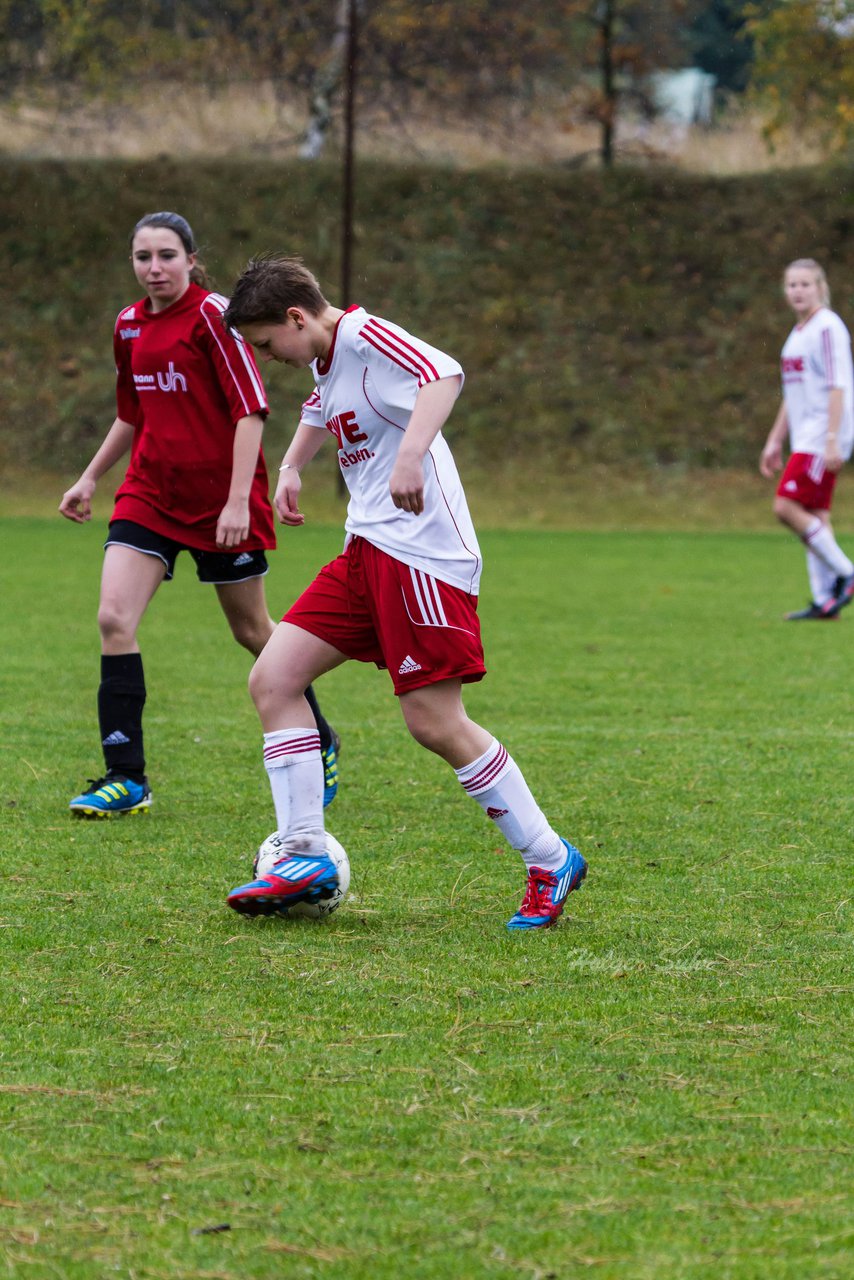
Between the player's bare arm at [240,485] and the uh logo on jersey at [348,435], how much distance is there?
126 centimetres

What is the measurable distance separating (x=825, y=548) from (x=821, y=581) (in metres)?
0.43

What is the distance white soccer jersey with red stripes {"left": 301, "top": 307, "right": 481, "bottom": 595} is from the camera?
4.15m

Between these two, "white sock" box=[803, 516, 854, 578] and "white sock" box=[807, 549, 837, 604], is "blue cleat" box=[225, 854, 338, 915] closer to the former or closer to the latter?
"white sock" box=[803, 516, 854, 578]

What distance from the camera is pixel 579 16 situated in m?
33.2

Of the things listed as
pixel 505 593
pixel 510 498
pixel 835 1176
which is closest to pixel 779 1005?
pixel 835 1176

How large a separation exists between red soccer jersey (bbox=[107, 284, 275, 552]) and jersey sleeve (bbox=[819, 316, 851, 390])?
23.8 feet

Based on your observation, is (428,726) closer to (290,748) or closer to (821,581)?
(290,748)

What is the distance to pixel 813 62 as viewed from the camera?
28641 mm

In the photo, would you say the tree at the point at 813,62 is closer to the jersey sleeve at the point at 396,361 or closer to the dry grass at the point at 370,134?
the dry grass at the point at 370,134

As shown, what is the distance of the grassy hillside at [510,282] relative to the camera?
86.0 feet

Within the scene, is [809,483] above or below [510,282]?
above

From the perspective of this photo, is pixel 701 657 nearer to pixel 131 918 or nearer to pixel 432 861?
pixel 432 861

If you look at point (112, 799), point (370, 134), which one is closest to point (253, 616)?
point (112, 799)

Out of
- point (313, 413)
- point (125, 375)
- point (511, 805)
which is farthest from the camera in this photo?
point (125, 375)
